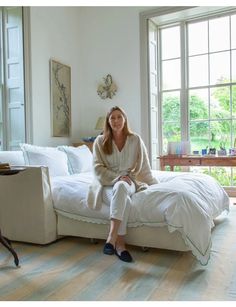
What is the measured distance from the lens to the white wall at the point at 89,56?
485cm

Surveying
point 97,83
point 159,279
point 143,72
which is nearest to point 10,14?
point 97,83

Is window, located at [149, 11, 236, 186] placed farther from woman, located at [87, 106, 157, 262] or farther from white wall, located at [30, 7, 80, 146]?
woman, located at [87, 106, 157, 262]

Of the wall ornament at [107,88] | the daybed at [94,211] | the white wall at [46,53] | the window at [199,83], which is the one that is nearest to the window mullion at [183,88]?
the window at [199,83]

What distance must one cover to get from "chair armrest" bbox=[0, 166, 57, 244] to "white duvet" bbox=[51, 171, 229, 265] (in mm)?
142

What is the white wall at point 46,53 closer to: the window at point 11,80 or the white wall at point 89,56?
the white wall at point 89,56

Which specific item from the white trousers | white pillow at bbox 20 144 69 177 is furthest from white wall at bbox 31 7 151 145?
the white trousers

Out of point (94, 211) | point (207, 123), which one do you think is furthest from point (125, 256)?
point (207, 123)

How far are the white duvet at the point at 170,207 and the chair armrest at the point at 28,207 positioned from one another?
0.14m

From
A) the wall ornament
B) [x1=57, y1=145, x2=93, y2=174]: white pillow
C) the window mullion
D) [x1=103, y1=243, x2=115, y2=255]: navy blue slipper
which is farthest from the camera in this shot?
the wall ornament

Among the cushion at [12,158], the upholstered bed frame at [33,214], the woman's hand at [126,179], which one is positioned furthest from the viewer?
the cushion at [12,158]

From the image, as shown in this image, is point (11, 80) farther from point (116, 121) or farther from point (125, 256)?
point (125, 256)

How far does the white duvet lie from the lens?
2213 millimetres

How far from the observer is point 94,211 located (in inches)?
104

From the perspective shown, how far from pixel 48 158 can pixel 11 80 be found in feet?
5.87
